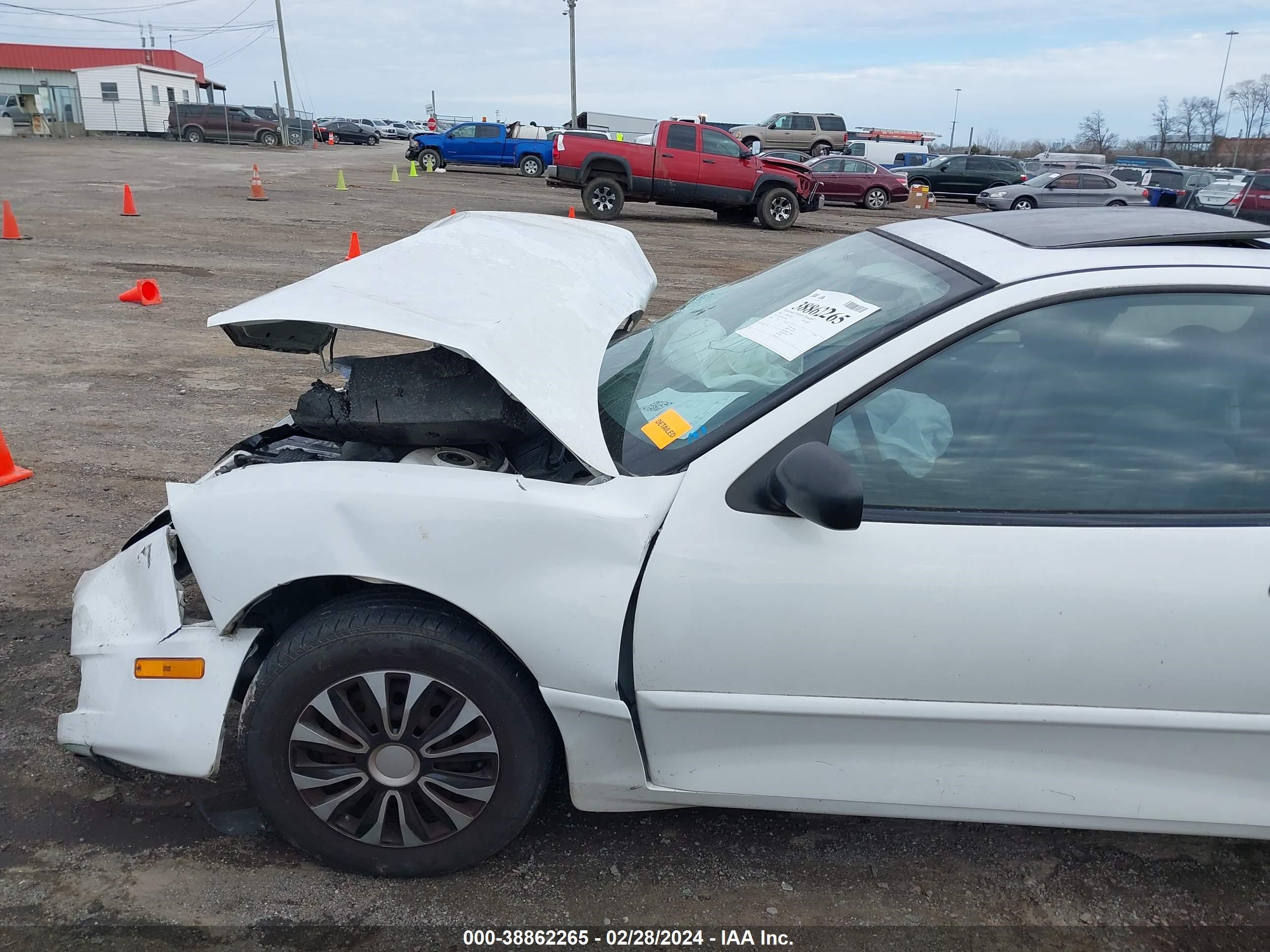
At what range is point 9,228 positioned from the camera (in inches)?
474

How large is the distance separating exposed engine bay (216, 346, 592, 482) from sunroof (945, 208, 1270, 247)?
140 centimetres

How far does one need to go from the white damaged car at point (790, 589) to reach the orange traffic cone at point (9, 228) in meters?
12.2

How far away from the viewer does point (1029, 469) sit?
2137 mm

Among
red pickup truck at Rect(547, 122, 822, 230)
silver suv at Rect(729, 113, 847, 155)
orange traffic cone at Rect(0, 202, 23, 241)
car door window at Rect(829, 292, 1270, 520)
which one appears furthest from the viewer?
silver suv at Rect(729, 113, 847, 155)

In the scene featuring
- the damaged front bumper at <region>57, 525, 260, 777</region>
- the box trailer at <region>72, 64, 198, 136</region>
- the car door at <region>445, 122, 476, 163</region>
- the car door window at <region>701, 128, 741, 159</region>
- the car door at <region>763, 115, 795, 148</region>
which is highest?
the box trailer at <region>72, 64, 198, 136</region>

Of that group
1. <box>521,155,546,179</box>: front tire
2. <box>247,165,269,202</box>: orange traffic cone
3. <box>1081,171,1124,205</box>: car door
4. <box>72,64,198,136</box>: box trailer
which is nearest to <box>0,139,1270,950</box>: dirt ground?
<box>247,165,269,202</box>: orange traffic cone

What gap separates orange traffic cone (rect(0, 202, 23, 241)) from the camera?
472 inches

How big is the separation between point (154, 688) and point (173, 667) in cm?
7

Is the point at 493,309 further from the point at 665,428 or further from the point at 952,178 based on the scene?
the point at 952,178

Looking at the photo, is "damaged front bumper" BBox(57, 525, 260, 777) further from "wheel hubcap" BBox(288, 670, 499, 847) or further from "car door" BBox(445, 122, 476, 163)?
"car door" BBox(445, 122, 476, 163)

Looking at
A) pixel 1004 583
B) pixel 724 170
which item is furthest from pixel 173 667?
pixel 724 170

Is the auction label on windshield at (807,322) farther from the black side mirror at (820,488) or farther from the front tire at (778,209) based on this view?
the front tire at (778,209)

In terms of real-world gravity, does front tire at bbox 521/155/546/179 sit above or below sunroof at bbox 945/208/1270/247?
above

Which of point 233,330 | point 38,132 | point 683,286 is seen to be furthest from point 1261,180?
point 38,132
